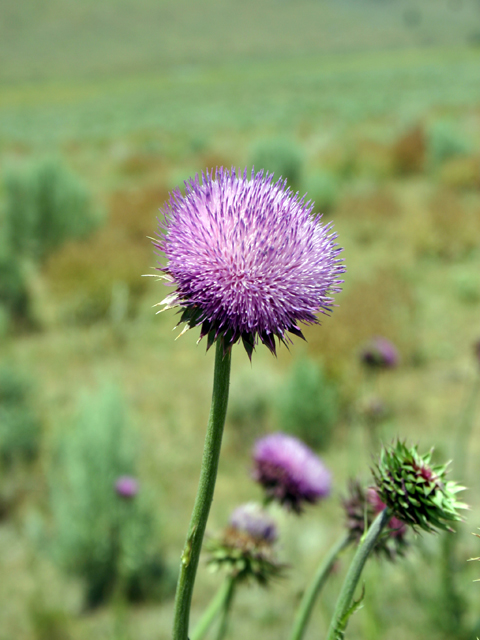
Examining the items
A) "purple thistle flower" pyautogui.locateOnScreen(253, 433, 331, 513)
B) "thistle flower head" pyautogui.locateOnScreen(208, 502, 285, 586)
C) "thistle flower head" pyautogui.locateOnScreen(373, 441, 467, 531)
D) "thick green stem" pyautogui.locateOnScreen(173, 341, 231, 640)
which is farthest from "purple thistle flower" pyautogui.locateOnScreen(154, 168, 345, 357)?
"purple thistle flower" pyautogui.locateOnScreen(253, 433, 331, 513)

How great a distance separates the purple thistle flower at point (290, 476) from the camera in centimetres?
286

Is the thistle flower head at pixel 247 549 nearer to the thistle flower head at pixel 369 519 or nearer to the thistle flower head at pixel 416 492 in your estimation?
the thistle flower head at pixel 369 519

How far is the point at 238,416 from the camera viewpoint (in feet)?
25.1

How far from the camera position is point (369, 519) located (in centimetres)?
203

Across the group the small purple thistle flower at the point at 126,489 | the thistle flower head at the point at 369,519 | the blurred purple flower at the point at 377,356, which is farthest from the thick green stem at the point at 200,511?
the blurred purple flower at the point at 377,356

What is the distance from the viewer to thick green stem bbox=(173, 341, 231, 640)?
1360 millimetres

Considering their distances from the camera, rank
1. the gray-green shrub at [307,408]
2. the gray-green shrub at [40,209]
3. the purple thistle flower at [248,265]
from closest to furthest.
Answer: the purple thistle flower at [248,265] → the gray-green shrub at [307,408] → the gray-green shrub at [40,209]

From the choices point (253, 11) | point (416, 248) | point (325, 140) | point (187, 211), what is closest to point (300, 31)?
point (253, 11)

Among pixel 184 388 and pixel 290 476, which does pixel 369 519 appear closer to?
pixel 290 476

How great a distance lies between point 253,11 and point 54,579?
213 meters

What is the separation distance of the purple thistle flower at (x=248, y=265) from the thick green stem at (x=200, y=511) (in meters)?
0.20

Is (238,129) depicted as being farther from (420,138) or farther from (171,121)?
(420,138)

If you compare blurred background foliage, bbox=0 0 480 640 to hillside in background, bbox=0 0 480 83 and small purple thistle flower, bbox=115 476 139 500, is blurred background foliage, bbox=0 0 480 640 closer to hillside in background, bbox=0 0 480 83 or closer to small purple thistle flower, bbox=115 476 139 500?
small purple thistle flower, bbox=115 476 139 500

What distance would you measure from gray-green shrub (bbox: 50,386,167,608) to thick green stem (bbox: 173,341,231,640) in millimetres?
3881
